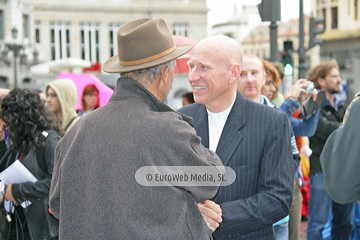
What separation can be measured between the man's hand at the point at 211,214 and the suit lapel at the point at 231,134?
1.25ft

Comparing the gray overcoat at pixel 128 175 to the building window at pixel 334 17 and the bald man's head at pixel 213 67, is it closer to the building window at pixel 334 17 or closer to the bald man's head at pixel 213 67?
the bald man's head at pixel 213 67

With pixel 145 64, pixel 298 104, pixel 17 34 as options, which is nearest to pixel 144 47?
pixel 145 64

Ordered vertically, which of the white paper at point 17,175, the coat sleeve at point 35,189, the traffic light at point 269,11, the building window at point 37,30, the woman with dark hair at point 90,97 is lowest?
the coat sleeve at point 35,189

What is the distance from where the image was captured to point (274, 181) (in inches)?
110

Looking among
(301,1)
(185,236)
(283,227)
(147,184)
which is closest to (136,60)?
(147,184)

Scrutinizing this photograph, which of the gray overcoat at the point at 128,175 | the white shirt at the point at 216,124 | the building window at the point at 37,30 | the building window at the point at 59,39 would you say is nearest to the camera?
the gray overcoat at the point at 128,175

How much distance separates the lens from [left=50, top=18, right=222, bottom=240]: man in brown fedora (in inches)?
81.7

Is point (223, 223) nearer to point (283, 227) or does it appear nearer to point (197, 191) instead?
point (197, 191)

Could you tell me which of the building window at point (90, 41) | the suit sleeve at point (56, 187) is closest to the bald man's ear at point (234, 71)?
the suit sleeve at point (56, 187)

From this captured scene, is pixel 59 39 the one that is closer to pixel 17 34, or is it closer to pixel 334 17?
pixel 17 34

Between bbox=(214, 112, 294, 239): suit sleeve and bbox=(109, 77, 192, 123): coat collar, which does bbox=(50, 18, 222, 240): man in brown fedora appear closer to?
bbox=(109, 77, 192, 123): coat collar

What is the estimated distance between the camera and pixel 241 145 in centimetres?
290

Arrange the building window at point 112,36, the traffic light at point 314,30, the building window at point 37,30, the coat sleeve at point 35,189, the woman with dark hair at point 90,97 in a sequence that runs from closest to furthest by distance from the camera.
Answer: the coat sleeve at point 35,189
the woman with dark hair at point 90,97
the traffic light at point 314,30
the building window at point 37,30
the building window at point 112,36

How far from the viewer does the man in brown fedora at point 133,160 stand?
207 centimetres
